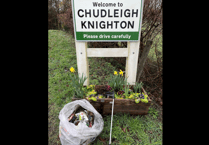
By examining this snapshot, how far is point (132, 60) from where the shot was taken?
247cm

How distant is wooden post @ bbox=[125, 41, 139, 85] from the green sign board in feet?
0.49

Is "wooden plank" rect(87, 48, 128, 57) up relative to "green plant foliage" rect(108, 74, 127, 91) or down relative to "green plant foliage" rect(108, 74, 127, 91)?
Result: up

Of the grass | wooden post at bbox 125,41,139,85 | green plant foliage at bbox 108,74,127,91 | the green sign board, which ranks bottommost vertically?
the grass

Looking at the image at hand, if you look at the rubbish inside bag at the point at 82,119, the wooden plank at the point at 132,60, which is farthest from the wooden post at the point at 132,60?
the rubbish inside bag at the point at 82,119

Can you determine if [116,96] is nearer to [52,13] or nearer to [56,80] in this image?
[56,80]

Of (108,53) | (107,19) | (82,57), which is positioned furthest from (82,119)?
(107,19)

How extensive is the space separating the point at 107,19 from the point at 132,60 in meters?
0.96

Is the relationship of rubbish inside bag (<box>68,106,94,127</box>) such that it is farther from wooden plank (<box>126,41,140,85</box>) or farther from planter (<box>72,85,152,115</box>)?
wooden plank (<box>126,41,140,85</box>)

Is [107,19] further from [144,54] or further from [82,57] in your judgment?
[144,54]

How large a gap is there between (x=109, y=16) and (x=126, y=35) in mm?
467

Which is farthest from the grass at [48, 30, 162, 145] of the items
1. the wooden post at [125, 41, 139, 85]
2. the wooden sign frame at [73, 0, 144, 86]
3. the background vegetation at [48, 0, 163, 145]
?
the wooden sign frame at [73, 0, 144, 86]

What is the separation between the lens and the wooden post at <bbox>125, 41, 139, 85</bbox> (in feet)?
7.73

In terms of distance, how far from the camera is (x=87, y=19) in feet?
6.97

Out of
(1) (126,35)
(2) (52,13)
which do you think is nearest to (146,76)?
(1) (126,35)
